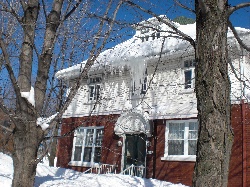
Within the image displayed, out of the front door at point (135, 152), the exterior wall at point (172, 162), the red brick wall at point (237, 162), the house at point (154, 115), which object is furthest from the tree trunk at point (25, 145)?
Answer: the front door at point (135, 152)

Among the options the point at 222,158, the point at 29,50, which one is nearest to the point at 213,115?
the point at 222,158

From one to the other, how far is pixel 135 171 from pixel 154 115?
2.53 metres

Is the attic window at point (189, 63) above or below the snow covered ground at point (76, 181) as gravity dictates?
above

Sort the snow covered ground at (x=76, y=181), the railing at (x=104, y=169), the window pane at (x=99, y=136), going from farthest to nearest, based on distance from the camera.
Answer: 1. the window pane at (x=99, y=136)
2. the railing at (x=104, y=169)
3. the snow covered ground at (x=76, y=181)

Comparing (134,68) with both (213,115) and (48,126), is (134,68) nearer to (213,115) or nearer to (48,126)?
(48,126)

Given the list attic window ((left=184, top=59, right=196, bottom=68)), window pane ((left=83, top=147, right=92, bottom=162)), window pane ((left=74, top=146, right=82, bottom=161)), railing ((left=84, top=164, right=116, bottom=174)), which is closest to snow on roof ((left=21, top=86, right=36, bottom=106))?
attic window ((left=184, top=59, right=196, bottom=68))

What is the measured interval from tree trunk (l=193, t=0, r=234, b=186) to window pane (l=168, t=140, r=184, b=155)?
28.0 feet

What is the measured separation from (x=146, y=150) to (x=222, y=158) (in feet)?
32.0

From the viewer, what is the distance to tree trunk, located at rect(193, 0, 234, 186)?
13.1ft

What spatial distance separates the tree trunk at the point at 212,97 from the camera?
13.1 feet

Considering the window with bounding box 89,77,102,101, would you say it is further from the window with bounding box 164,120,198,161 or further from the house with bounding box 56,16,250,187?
the window with bounding box 164,120,198,161

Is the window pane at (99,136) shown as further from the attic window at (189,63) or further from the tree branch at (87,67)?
the tree branch at (87,67)

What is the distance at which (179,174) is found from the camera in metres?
12.5

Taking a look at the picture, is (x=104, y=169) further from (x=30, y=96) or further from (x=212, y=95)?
(x=212, y=95)
